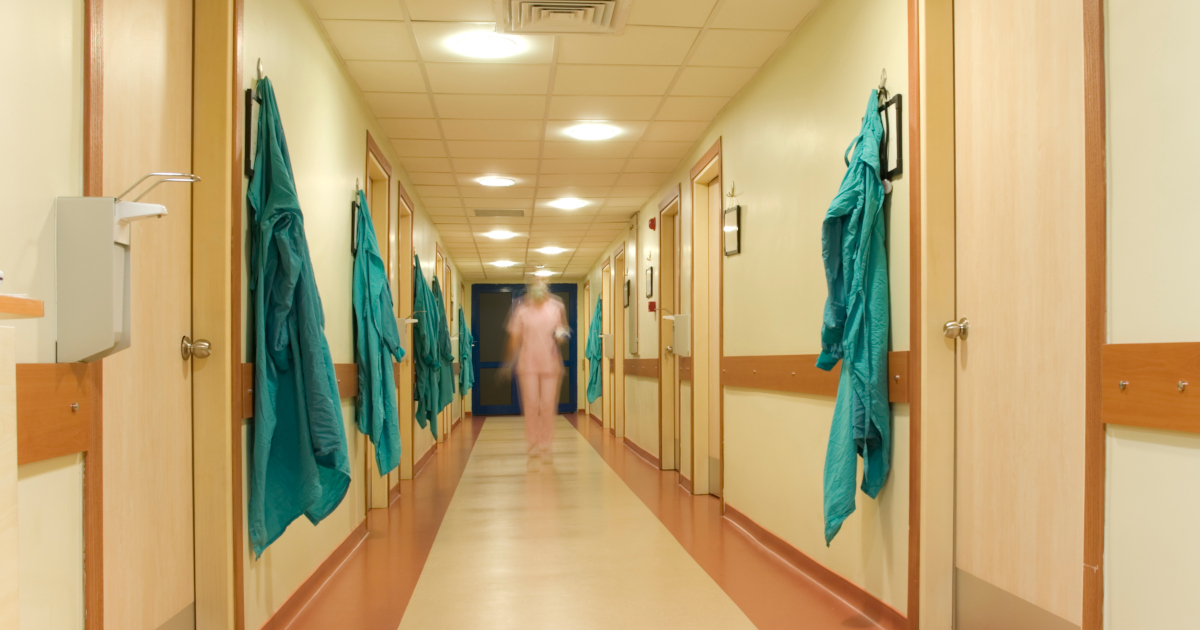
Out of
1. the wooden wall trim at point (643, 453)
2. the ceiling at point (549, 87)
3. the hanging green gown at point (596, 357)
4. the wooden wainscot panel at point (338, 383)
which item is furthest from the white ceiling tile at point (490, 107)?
A: the hanging green gown at point (596, 357)

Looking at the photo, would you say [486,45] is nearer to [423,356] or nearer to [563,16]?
[563,16]

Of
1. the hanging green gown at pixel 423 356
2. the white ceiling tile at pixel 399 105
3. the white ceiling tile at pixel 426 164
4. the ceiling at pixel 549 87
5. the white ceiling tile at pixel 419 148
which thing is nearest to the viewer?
the ceiling at pixel 549 87

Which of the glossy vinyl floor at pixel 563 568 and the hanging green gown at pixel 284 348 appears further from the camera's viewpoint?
the glossy vinyl floor at pixel 563 568

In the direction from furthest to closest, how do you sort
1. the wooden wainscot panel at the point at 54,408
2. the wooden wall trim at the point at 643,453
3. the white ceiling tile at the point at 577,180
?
the wooden wall trim at the point at 643,453
the white ceiling tile at the point at 577,180
the wooden wainscot panel at the point at 54,408

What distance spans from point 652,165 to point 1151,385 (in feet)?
15.2

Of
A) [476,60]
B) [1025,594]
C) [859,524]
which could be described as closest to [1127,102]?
[1025,594]

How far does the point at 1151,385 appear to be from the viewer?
149 cm

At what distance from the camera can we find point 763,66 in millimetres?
3898

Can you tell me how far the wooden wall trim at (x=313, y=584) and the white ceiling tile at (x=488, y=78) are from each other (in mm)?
2369

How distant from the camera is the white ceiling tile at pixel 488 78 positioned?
385 centimetres

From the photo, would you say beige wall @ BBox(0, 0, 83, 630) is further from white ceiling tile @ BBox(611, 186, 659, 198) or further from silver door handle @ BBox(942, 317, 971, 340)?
white ceiling tile @ BBox(611, 186, 659, 198)

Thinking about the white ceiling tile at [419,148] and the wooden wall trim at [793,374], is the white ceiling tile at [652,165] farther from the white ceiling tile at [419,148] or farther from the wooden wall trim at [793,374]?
the wooden wall trim at [793,374]

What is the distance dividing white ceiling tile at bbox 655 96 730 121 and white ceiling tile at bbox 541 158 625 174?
108cm

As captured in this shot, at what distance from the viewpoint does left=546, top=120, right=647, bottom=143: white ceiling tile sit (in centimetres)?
482
